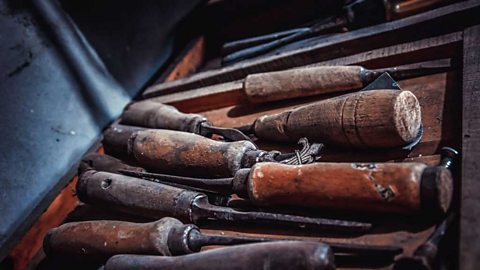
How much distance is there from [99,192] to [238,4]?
1.16 meters

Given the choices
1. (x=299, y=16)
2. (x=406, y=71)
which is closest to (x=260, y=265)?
(x=406, y=71)

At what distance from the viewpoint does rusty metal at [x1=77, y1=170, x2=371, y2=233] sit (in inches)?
31.6

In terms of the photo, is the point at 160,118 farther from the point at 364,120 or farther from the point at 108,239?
the point at 364,120

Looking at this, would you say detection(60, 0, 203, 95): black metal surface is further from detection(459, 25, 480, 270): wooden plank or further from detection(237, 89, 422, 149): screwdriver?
detection(459, 25, 480, 270): wooden plank

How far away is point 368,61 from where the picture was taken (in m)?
1.22

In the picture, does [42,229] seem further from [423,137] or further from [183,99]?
[423,137]

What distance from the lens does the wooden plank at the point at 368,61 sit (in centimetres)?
113

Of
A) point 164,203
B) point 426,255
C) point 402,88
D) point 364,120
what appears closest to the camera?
point 426,255

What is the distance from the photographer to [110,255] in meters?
0.93

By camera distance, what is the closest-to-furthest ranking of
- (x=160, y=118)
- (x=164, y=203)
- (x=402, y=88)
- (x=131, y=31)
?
(x=164, y=203), (x=402, y=88), (x=160, y=118), (x=131, y=31)

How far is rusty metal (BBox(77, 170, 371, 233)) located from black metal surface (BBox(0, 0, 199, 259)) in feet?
1.34

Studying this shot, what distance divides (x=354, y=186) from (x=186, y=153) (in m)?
0.47

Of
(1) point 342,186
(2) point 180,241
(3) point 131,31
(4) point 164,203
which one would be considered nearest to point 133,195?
(4) point 164,203

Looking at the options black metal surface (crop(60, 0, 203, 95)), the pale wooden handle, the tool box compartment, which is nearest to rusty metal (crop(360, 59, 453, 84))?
the tool box compartment
